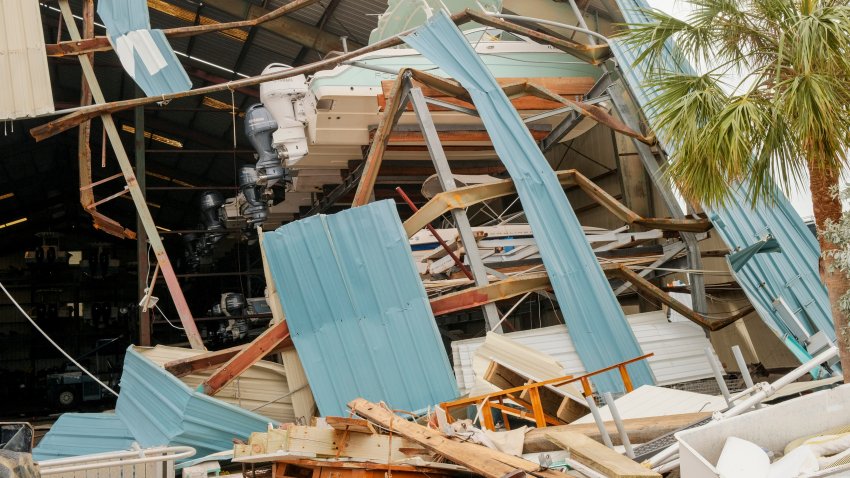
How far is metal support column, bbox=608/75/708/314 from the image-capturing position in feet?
41.6

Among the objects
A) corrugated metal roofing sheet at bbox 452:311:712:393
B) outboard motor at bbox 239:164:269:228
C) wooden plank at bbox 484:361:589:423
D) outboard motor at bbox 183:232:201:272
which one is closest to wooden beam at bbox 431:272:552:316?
corrugated metal roofing sheet at bbox 452:311:712:393

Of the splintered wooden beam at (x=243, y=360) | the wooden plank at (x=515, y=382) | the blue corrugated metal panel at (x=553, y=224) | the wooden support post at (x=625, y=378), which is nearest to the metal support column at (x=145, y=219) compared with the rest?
the splintered wooden beam at (x=243, y=360)

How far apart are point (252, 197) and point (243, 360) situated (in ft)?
28.6

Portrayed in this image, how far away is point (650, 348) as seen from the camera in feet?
37.9

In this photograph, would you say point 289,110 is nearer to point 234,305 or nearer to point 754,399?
point 234,305

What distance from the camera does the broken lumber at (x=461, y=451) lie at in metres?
6.67

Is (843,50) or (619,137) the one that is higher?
(619,137)

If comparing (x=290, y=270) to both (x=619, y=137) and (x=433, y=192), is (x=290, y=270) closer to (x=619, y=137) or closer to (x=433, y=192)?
(x=433, y=192)

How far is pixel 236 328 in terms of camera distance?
23.2m

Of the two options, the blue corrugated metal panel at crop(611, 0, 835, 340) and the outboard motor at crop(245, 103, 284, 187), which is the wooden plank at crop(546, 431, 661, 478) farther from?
the outboard motor at crop(245, 103, 284, 187)

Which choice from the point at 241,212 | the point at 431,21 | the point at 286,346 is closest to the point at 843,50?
the point at 431,21

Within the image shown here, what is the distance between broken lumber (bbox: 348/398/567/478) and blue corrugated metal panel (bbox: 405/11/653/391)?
369 cm

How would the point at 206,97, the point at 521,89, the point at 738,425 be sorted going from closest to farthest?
the point at 738,425
the point at 521,89
the point at 206,97

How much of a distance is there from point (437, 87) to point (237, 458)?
6736mm
